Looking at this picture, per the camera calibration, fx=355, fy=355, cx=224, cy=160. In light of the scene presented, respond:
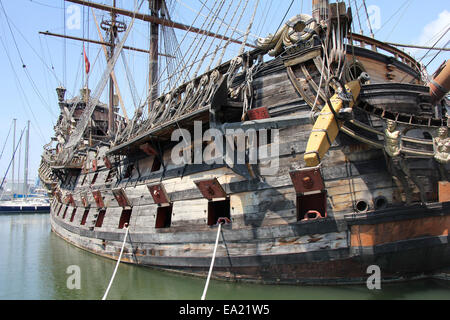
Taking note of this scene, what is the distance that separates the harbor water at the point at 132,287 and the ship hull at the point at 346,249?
0.25 meters

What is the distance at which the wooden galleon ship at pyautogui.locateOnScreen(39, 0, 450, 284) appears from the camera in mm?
7449

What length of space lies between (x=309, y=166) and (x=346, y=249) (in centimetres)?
215

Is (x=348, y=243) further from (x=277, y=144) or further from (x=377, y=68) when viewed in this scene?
(x=377, y=68)

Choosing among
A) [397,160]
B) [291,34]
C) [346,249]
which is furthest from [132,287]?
[291,34]

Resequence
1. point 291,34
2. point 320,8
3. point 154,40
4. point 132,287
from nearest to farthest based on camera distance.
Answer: point 291,34 → point 132,287 → point 320,8 → point 154,40

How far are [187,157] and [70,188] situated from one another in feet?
48.0

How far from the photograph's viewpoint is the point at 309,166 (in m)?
6.73

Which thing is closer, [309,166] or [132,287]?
[309,166]

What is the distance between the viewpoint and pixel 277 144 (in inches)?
336

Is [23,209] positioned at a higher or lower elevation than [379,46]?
lower

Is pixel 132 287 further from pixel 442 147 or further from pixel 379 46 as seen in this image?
pixel 379 46

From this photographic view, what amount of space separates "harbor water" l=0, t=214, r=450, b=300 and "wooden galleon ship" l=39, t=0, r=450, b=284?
286mm

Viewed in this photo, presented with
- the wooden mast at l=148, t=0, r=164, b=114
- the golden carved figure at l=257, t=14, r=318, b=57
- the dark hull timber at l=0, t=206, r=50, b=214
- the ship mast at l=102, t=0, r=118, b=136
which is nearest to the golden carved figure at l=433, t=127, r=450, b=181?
the golden carved figure at l=257, t=14, r=318, b=57

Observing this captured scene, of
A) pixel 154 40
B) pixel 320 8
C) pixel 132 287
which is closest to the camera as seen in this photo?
pixel 132 287
